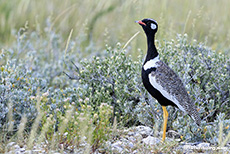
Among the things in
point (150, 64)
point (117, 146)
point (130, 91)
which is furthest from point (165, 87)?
point (130, 91)

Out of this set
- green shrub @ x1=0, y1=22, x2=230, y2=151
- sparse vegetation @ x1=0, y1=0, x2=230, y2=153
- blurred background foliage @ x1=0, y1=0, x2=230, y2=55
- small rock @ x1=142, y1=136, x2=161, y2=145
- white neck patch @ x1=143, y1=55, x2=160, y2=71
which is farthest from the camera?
blurred background foliage @ x1=0, y1=0, x2=230, y2=55

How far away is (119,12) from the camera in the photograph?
23.8ft

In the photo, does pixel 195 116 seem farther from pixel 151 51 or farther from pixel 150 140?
pixel 151 51

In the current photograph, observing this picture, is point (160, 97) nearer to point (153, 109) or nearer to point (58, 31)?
point (153, 109)

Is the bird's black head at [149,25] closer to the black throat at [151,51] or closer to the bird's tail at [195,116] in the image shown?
the black throat at [151,51]

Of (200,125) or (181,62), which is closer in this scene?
(200,125)

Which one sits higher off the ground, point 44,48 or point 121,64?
point 44,48

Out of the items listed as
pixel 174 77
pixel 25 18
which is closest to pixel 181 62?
pixel 174 77

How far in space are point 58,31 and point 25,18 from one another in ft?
2.43

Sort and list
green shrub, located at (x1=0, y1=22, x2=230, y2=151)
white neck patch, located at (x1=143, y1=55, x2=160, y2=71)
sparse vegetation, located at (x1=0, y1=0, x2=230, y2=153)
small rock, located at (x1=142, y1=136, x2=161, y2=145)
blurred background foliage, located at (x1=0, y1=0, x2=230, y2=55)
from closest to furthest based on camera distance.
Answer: sparse vegetation, located at (x1=0, y1=0, x2=230, y2=153) < small rock, located at (x1=142, y1=136, x2=161, y2=145) < white neck patch, located at (x1=143, y1=55, x2=160, y2=71) < green shrub, located at (x1=0, y1=22, x2=230, y2=151) < blurred background foliage, located at (x1=0, y1=0, x2=230, y2=55)

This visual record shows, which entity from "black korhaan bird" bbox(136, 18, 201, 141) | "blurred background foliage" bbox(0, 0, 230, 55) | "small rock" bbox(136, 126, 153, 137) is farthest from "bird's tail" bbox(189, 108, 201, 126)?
"blurred background foliage" bbox(0, 0, 230, 55)

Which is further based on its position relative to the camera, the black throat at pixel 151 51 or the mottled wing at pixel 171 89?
the black throat at pixel 151 51

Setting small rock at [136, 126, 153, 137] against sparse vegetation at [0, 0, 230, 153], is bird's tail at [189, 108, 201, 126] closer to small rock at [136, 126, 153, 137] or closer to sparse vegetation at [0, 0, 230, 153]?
sparse vegetation at [0, 0, 230, 153]

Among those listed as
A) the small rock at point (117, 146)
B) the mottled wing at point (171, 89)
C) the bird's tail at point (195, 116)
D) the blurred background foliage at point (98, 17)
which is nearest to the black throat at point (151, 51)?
the mottled wing at point (171, 89)
